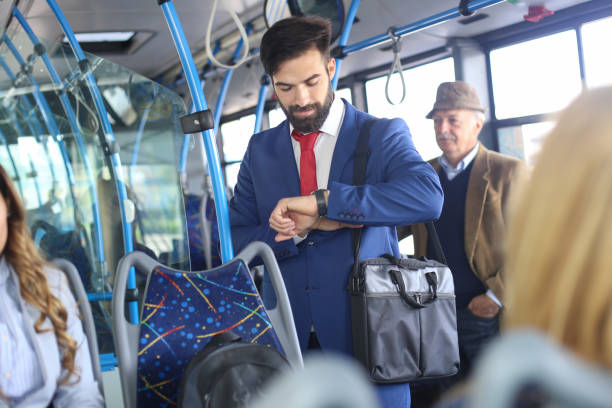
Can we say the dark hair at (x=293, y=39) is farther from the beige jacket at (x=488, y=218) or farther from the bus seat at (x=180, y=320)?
the beige jacket at (x=488, y=218)

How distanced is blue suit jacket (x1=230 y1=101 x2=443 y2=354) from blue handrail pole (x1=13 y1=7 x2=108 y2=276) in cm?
159

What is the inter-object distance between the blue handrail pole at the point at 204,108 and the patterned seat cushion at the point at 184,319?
47cm

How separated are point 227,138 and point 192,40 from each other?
2.20 meters

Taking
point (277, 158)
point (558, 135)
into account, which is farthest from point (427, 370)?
point (558, 135)

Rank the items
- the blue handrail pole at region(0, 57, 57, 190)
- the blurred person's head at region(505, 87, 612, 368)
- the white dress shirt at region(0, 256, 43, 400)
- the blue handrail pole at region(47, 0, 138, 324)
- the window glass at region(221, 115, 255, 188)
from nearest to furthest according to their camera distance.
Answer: the blurred person's head at region(505, 87, 612, 368), the white dress shirt at region(0, 256, 43, 400), the blue handrail pole at region(0, 57, 57, 190), the blue handrail pole at region(47, 0, 138, 324), the window glass at region(221, 115, 255, 188)

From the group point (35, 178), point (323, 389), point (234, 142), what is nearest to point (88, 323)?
point (323, 389)

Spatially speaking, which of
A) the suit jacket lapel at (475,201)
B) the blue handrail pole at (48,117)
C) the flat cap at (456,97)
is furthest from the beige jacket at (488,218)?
the blue handrail pole at (48,117)

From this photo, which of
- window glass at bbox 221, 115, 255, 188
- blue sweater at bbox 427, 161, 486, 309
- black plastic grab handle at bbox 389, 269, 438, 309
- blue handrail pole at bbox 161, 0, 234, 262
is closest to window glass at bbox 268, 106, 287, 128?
window glass at bbox 221, 115, 255, 188

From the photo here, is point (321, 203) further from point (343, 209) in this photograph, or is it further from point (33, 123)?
point (33, 123)

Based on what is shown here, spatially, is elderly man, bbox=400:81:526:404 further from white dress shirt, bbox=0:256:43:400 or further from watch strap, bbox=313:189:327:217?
white dress shirt, bbox=0:256:43:400

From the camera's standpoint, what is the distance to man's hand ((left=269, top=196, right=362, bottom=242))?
1681mm

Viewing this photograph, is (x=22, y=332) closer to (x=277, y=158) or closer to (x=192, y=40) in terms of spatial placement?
(x=277, y=158)

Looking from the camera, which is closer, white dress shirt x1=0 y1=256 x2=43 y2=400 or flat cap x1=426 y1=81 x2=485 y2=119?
white dress shirt x1=0 y1=256 x2=43 y2=400

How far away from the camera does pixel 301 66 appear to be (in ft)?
5.76
